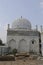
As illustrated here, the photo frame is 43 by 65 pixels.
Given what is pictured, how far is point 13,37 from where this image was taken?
25.5 metres

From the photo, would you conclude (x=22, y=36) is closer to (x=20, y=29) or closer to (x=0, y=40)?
(x=20, y=29)

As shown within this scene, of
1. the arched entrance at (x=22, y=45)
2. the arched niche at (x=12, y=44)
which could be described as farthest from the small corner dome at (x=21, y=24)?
the arched niche at (x=12, y=44)

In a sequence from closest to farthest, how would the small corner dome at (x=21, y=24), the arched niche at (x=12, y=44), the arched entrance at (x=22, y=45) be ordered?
the arched niche at (x=12, y=44) → the arched entrance at (x=22, y=45) → the small corner dome at (x=21, y=24)

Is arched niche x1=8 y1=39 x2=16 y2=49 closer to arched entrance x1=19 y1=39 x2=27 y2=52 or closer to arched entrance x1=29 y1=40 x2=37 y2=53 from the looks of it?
arched entrance x1=19 y1=39 x2=27 y2=52

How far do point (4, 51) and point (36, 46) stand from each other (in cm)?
533

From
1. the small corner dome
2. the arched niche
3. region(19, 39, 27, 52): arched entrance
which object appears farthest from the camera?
the small corner dome

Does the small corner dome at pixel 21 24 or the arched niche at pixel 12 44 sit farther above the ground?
the small corner dome at pixel 21 24

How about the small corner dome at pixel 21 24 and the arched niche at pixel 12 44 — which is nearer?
the arched niche at pixel 12 44

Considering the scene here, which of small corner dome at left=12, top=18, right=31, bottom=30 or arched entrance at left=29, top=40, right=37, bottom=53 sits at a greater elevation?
small corner dome at left=12, top=18, right=31, bottom=30

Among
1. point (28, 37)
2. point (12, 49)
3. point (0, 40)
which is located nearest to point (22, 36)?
point (28, 37)

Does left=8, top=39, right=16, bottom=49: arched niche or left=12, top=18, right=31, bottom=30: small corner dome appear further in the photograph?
left=12, top=18, right=31, bottom=30: small corner dome

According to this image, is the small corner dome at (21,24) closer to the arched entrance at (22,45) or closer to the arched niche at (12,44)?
the arched entrance at (22,45)

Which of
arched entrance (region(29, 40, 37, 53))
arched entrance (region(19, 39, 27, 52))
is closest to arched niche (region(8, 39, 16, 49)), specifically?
arched entrance (region(19, 39, 27, 52))

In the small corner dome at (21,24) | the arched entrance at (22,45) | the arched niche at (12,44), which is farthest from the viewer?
the small corner dome at (21,24)
